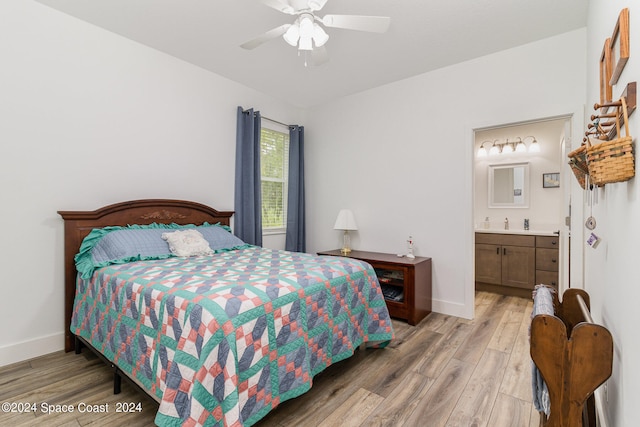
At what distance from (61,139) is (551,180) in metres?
5.51

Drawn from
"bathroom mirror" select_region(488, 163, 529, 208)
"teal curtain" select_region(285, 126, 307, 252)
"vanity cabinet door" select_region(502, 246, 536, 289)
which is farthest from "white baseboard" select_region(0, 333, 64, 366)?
"bathroom mirror" select_region(488, 163, 529, 208)

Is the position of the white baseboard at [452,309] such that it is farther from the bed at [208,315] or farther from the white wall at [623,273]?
the white wall at [623,273]

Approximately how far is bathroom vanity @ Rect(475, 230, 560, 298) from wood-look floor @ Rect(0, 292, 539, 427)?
1446 millimetres

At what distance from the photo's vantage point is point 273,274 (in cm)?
189

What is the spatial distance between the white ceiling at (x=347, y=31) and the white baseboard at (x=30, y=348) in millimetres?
2561

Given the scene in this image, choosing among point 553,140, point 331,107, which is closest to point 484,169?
point 553,140

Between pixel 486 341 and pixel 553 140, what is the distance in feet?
10.4

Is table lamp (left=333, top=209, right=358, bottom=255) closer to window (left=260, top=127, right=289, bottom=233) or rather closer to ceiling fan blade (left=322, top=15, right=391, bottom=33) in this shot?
window (left=260, top=127, right=289, bottom=233)

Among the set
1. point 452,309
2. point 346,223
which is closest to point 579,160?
point 452,309

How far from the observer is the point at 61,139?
7.82ft

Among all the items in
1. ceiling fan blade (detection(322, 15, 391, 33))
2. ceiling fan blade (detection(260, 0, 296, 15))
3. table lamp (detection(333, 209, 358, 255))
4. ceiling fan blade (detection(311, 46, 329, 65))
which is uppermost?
ceiling fan blade (detection(260, 0, 296, 15))

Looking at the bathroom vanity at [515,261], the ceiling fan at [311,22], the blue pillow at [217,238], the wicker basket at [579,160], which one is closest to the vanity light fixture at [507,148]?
the bathroom vanity at [515,261]

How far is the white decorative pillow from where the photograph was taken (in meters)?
2.54

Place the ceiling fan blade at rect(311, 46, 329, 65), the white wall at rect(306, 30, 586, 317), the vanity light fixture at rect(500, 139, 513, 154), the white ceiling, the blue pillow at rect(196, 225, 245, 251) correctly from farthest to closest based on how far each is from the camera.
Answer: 1. the vanity light fixture at rect(500, 139, 513, 154)
2. the blue pillow at rect(196, 225, 245, 251)
3. the white wall at rect(306, 30, 586, 317)
4. the white ceiling
5. the ceiling fan blade at rect(311, 46, 329, 65)
